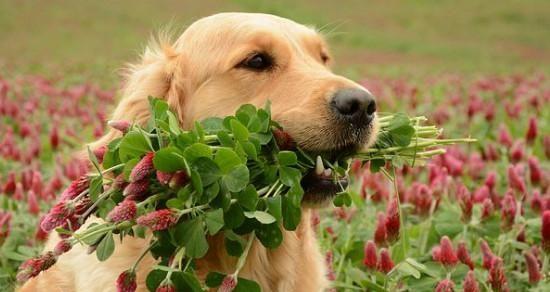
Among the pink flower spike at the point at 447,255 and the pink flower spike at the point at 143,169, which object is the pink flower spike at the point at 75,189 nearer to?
the pink flower spike at the point at 143,169

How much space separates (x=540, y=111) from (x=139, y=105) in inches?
264

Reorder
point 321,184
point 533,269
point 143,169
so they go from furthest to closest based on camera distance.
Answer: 1. point 533,269
2. point 321,184
3. point 143,169

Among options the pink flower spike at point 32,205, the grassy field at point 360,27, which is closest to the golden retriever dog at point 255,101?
the pink flower spike at point 32,205

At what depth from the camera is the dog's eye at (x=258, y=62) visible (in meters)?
3.57

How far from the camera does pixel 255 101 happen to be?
3.44 metres

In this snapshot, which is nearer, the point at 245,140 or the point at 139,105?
the point at 245,140

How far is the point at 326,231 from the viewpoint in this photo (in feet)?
15.8

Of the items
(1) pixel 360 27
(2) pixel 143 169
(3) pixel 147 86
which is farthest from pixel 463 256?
(1) pixel 360 27

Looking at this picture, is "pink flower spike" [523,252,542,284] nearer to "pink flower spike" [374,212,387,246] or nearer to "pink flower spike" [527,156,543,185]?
"pink flower spike" [374,212,387,246]

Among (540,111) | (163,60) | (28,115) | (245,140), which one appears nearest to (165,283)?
(245,140)

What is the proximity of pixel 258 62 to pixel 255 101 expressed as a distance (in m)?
0.24

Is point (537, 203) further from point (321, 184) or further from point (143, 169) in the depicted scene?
point (143, 169)

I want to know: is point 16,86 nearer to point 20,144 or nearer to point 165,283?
point 20,144

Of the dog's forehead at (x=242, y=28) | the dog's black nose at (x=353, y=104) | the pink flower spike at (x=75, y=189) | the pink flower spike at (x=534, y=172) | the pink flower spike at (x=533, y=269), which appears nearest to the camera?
the pink flower spike at (x=75, y=189)
